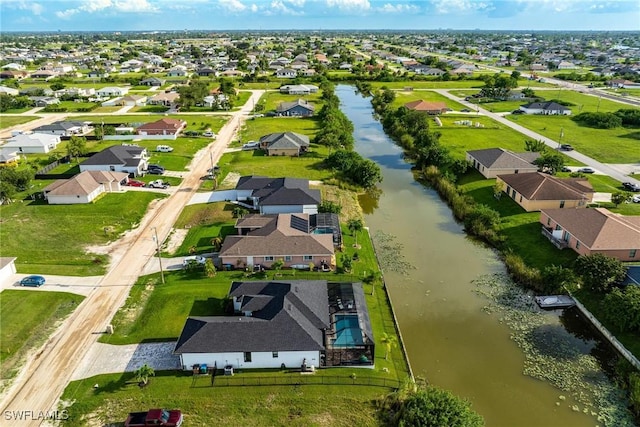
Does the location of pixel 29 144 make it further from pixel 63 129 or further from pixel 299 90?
pixel 299 90

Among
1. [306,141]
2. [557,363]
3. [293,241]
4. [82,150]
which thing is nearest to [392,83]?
[306,141]

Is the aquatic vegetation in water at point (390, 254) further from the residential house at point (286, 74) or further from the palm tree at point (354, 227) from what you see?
the residential house at point (286, 74)

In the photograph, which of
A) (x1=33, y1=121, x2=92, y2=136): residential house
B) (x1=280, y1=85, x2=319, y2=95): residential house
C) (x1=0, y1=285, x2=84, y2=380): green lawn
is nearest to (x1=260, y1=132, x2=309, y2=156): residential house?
(x1=33, y1=121, x2=92, y2=136): residential house

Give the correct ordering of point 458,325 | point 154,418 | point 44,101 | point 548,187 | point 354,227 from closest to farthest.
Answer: point 154,418, point 458,325, point 354,227, point 548,187, point 44,101

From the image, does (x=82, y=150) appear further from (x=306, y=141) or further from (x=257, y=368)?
(x=257, y=368)

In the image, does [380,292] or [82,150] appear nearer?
[380,292]

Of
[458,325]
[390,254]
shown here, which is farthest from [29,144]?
[458,325]

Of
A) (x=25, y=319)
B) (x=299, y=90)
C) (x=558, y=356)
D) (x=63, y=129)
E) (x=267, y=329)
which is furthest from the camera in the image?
(x=299, y=90)

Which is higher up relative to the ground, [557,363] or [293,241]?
[293,241]
